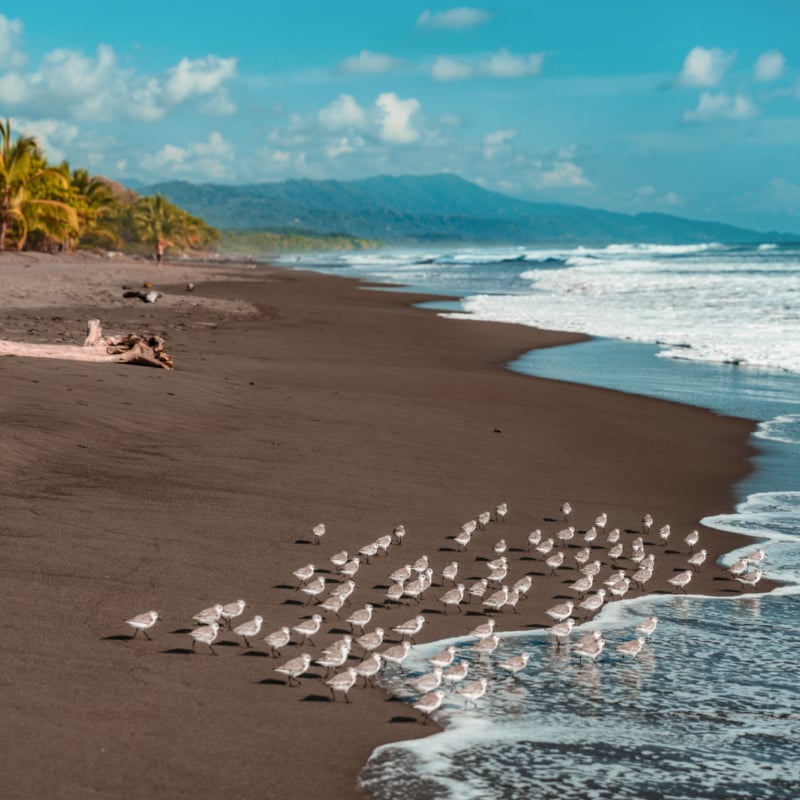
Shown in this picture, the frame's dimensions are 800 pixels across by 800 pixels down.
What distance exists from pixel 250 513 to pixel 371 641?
3.91 metres

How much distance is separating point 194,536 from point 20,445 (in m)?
3.26

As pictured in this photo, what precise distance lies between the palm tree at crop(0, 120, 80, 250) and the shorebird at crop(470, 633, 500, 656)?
59.4 m

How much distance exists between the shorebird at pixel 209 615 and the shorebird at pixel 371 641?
116cm

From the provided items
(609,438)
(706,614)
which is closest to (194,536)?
(706,614)

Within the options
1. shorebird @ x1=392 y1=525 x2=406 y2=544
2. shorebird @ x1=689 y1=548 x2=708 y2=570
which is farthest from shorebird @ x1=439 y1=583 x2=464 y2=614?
shorebird @ x1=689 y1=548 x2=708 y2=570

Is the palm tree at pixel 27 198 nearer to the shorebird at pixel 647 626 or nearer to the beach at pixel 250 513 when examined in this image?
the beach at pixel 250 513

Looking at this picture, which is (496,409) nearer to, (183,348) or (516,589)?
(183,348)

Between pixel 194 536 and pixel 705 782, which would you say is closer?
pixel 705 782

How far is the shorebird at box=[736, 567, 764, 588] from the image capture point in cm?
1133

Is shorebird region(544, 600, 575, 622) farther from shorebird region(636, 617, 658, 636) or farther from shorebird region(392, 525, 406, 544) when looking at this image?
shorebird region(392, 525, 406, 544)

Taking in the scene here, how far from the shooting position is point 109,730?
700 cm

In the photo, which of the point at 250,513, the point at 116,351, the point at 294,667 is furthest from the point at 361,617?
the point at 116,351

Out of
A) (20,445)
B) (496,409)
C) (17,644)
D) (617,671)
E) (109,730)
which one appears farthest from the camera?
(496,409)

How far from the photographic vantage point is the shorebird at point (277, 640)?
28.4 feet
